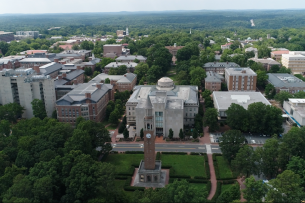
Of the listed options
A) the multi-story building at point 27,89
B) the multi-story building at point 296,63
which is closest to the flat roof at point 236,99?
the multi-story building at point 27,89

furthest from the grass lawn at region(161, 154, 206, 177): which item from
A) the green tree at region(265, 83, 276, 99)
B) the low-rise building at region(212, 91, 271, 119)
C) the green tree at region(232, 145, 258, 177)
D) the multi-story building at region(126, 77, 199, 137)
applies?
the green tree at region(265, 83, 276, 99)

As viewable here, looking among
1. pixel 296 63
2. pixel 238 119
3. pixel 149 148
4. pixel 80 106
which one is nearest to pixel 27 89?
pixel 80 106

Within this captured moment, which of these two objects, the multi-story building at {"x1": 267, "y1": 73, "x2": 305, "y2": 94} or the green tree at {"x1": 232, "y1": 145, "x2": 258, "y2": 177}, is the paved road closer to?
the green tree at {"x1": 232, "y1": 145, "x2": 258, "y2": 177}

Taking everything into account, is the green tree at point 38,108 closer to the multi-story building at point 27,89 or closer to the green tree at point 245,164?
the multi-story building at point 27,89

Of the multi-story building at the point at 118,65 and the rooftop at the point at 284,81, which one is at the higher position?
the multi-story building at the point at 118,65

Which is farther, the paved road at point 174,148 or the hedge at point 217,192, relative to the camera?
the paved road at point 174,148

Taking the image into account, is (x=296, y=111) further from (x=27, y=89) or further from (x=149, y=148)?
(x=27, y=89)
